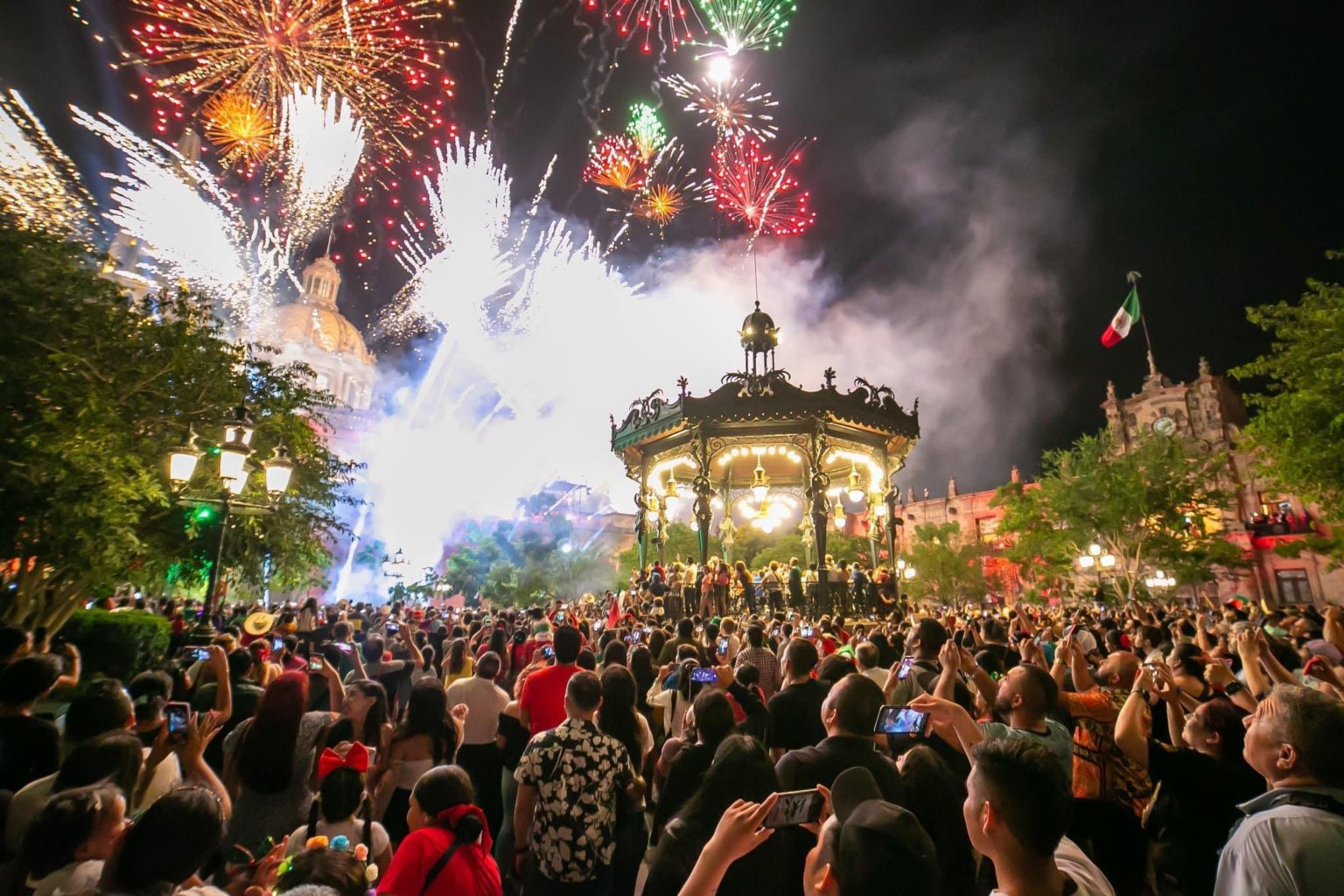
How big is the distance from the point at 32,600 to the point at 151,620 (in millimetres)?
1836

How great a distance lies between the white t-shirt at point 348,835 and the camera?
10.4ft

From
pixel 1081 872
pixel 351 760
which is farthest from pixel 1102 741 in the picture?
pixel 351 760

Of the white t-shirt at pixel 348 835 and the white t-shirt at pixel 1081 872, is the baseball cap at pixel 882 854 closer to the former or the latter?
the white t-shirt at pixel 1081 872

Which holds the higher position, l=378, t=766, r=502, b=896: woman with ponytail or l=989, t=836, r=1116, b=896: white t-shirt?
l=989, t=836, r=1116, b=896: white t-shirt

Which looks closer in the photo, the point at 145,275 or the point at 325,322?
the point at 145,275

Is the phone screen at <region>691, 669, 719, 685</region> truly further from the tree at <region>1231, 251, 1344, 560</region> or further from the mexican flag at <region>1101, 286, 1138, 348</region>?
the mexican flag at <region>1101, 286, 1138, 348</region>

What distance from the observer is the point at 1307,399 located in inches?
722

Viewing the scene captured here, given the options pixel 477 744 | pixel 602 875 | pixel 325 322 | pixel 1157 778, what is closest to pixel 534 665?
pixel 477 744

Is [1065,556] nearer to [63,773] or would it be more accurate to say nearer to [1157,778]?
[1157,778]

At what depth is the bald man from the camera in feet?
12.9

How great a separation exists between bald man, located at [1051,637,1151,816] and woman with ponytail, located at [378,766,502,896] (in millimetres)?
3605

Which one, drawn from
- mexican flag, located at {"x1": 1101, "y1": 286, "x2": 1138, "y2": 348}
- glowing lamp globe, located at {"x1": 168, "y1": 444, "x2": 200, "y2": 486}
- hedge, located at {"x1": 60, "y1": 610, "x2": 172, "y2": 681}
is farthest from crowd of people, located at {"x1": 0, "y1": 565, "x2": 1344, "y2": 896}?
mexican flag, located at {"x1": 1101, "y1": 286, "x2": 1138, "y2": 348}

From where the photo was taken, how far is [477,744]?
19.3 feet

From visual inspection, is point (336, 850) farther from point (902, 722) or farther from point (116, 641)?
point (116, 641)
